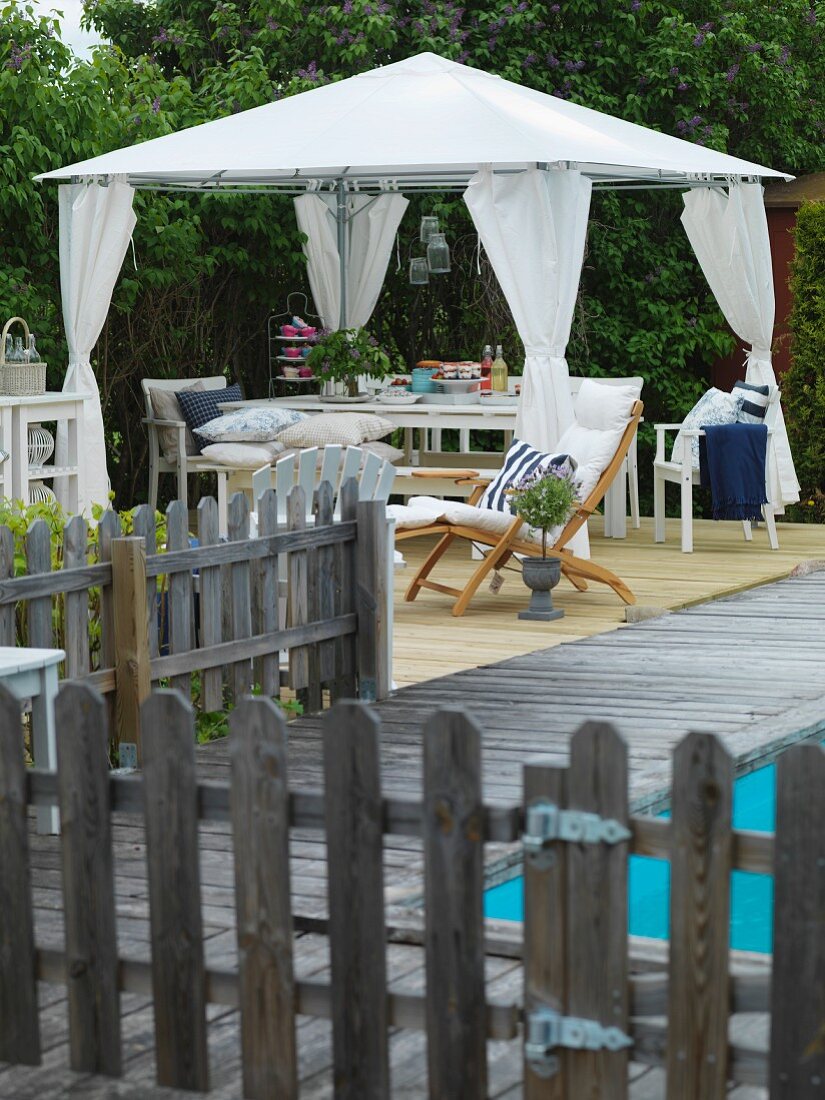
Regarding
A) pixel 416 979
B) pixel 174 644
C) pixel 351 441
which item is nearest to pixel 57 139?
pixel 351 441

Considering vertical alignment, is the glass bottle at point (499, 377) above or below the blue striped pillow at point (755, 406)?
above

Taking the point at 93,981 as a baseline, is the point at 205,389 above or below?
above

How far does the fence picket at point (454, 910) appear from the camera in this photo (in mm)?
2320

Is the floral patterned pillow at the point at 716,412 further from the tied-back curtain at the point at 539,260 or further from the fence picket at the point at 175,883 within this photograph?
the fence picket at the point at 175,883

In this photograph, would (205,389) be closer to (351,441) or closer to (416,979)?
(351,441)

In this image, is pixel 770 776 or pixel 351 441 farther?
pixel 351 441

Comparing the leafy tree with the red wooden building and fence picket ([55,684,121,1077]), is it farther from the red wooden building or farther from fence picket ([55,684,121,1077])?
fence picket ([55,684,121,1077])

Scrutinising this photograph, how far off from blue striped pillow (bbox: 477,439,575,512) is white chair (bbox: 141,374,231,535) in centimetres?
209

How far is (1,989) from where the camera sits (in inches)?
104

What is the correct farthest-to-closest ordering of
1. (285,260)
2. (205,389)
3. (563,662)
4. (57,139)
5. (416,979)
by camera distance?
(285,260), (205,389), (57,139), (563,662), (416,979)

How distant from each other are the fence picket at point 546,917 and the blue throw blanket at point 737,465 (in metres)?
7.41

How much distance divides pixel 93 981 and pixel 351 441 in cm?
Result: 694

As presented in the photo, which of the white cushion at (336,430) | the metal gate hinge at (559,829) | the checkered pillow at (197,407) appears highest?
the checkered pillow at (197,407)

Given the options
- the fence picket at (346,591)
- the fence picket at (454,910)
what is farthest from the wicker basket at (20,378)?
the fence picket at (454,910)
